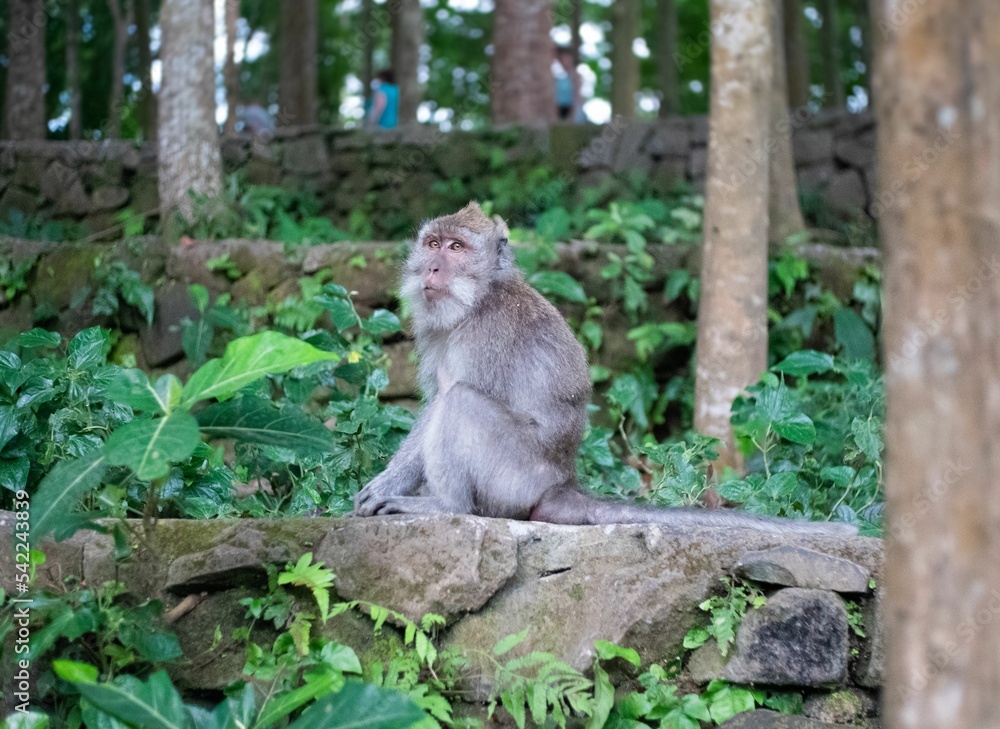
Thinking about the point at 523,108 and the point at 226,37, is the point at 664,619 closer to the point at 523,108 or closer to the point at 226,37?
the point at 523,108

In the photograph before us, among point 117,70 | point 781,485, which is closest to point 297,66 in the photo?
point 117,70

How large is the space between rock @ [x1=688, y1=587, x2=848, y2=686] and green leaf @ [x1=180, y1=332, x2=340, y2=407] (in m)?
1.71

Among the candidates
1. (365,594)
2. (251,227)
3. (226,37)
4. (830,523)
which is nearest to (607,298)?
(251,227)

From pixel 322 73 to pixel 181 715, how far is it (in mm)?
18994

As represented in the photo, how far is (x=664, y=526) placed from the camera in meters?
3.84

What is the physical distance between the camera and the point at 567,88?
13.3m

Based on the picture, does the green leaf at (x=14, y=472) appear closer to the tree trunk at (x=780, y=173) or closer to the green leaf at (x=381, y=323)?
the green leaf at (x=381, y=323)

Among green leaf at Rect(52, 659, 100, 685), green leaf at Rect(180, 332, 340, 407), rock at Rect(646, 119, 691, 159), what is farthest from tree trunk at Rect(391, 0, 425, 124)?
green leaf at Rect(52, 659, 100, 685)

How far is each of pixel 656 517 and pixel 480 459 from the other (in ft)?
2.35

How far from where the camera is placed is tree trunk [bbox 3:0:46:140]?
10930 mm

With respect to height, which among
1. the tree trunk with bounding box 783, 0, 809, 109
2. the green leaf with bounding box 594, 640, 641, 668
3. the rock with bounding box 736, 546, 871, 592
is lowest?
the green leaf with bounding box 594, 640, 641, 668

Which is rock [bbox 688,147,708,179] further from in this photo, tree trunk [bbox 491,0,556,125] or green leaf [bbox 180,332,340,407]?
green leaf [bbox 180,332,340,407]

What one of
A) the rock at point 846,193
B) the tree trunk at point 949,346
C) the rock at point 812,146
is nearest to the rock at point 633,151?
the rock at point 812,146

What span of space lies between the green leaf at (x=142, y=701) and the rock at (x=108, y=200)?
7.99 metres
